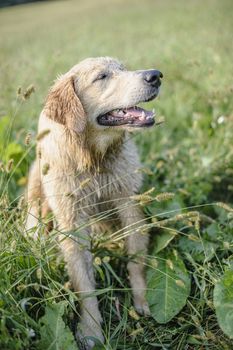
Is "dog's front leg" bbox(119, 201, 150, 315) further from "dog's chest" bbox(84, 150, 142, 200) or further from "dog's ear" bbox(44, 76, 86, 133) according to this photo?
"dog's ear" bbox(44, 76, 86, 133)

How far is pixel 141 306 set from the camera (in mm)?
3332

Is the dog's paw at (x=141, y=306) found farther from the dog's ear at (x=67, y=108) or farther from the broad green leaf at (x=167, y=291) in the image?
the dog's ear at (x=67, y=108)

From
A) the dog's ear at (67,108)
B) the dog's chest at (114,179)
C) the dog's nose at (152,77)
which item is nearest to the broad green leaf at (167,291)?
the dog's chest at (114,179)

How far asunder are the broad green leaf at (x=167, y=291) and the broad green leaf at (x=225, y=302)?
32cm

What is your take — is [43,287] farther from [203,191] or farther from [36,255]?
[203,191]

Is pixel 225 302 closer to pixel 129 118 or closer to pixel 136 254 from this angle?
pixel 136 254

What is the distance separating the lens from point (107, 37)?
1170cm

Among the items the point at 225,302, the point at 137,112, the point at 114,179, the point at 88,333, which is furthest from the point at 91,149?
the point at 225,302

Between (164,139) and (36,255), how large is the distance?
99.5 inches

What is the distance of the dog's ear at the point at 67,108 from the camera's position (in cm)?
322

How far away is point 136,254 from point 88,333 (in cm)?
62

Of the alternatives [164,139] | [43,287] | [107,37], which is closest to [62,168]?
[43,287]

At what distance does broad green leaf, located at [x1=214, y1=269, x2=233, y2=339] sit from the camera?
2.60m

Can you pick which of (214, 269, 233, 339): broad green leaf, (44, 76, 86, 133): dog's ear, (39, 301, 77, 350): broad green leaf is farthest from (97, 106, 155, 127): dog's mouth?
(39, 301, 77, 350): broad green leaf
